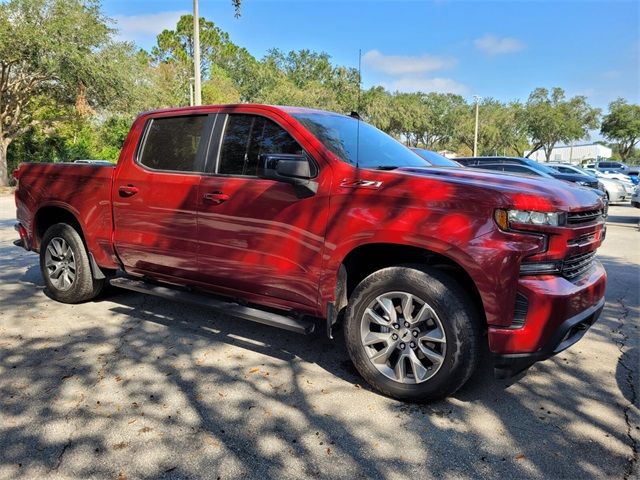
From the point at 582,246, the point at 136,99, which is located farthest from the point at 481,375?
the point at 136,99

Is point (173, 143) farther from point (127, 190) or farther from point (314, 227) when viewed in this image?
point (314, 227)

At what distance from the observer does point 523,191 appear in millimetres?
2846

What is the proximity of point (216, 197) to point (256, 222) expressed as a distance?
42cm

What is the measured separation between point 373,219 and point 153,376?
6.23ft

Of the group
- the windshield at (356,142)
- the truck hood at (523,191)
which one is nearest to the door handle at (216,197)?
the windshield at (356,142)

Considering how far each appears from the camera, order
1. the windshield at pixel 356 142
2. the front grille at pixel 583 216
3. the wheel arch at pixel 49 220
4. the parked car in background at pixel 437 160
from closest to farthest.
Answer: the front grille at pixel 583 216, the windshield at pixel 356 142, the parked car in background at pixel 437 160, the wheel arch at pixel 49 220

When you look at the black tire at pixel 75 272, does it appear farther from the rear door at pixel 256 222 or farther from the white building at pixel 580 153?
the white building at pixel 580 153

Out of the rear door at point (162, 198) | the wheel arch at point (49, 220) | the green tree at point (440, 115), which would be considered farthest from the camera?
the green tree at point (440, 115)

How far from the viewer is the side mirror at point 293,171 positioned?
3271 millimetres

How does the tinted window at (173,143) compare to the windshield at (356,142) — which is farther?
the tinted window at (173,143)

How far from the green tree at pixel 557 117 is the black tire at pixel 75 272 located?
53.5 meters

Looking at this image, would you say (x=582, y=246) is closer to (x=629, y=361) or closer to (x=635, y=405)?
(x=635, y=405)

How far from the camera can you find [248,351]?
13.2ft

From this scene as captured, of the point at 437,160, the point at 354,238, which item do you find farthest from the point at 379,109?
the point at 354,238
